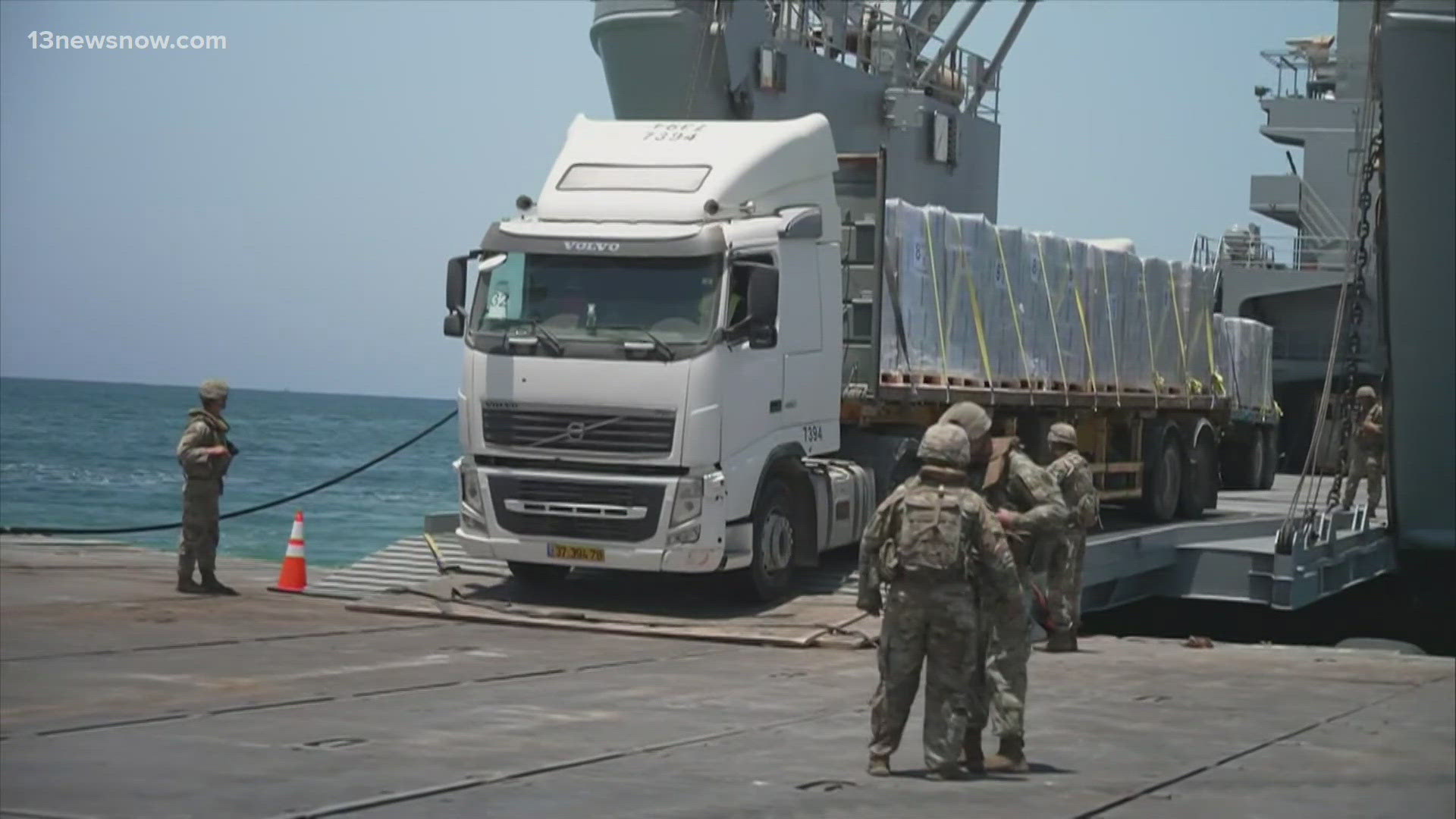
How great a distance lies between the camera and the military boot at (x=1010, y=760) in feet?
31.4

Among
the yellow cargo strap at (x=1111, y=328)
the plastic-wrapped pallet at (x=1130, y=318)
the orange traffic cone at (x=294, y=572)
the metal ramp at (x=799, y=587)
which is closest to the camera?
the metal ramp at (x=799, y=587)

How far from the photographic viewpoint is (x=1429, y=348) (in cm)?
2325

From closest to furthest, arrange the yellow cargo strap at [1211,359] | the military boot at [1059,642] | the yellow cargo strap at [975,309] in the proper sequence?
the military boot at [1059,642] < the yellow cargo strap at [975,309] < the yellow cargo strap at [1211,359]

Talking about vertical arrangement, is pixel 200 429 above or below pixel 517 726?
above

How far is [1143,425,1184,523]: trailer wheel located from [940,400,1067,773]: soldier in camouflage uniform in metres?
13.0

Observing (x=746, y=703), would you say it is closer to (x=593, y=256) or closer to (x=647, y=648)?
(x=647, y=648)

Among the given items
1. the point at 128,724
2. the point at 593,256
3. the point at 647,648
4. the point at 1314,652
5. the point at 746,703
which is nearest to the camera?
Answer: the point at 128,724

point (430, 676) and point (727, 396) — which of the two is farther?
point (727, 396)

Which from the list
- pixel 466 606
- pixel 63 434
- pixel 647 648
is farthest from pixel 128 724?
pixel 63 434

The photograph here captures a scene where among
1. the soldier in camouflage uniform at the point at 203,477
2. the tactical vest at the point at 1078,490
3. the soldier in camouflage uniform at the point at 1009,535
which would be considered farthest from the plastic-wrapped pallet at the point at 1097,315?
the soldier in camouflage uniform at the point at 1009,535

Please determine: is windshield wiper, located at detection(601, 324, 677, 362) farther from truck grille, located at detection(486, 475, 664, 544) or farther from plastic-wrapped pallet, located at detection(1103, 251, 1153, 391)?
plastic-wrapped pallet, located at detection(1103, 251, 1153, 391)

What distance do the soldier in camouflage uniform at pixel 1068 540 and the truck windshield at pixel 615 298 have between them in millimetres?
2808

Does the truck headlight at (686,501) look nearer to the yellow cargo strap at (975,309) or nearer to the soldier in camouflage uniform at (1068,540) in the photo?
the soldier in camouflage uniform at (1068,540)

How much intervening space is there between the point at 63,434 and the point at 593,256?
204 ft
